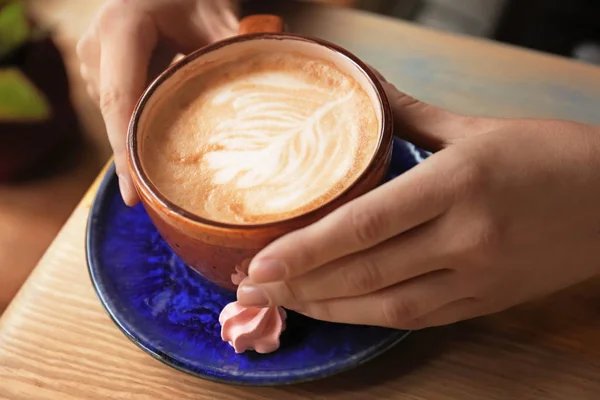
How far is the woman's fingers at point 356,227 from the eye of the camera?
583mm

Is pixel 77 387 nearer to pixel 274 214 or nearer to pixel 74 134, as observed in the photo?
pixel 274 214

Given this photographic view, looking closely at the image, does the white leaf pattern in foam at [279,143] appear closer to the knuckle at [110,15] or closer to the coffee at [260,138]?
the coffee at [260,138]

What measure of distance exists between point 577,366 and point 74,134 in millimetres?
928

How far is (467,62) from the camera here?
3.52 ft

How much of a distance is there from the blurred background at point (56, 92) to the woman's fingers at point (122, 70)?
0.58ft

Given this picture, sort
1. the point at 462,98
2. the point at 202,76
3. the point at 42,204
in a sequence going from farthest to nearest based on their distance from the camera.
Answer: the point at 42,204
the point at 462,98
the point at 202,76

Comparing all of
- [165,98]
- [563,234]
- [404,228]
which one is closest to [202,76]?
[165,98]

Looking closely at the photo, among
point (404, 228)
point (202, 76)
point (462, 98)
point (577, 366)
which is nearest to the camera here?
point (404, 228)

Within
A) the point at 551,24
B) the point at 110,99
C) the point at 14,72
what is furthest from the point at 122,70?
the point at 551,24

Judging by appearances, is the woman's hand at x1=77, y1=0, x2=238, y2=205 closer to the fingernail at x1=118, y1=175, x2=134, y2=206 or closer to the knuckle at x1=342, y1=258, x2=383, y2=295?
the fingernail at x1=118, y1=175, x2=134, y2=206

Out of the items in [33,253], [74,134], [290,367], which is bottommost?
[33,253]

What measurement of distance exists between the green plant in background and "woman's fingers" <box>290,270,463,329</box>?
0.64 m

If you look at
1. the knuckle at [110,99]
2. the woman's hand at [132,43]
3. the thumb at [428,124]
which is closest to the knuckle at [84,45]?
the woman's hand at [132,43]

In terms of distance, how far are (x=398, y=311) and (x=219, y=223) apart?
0.20 metres
